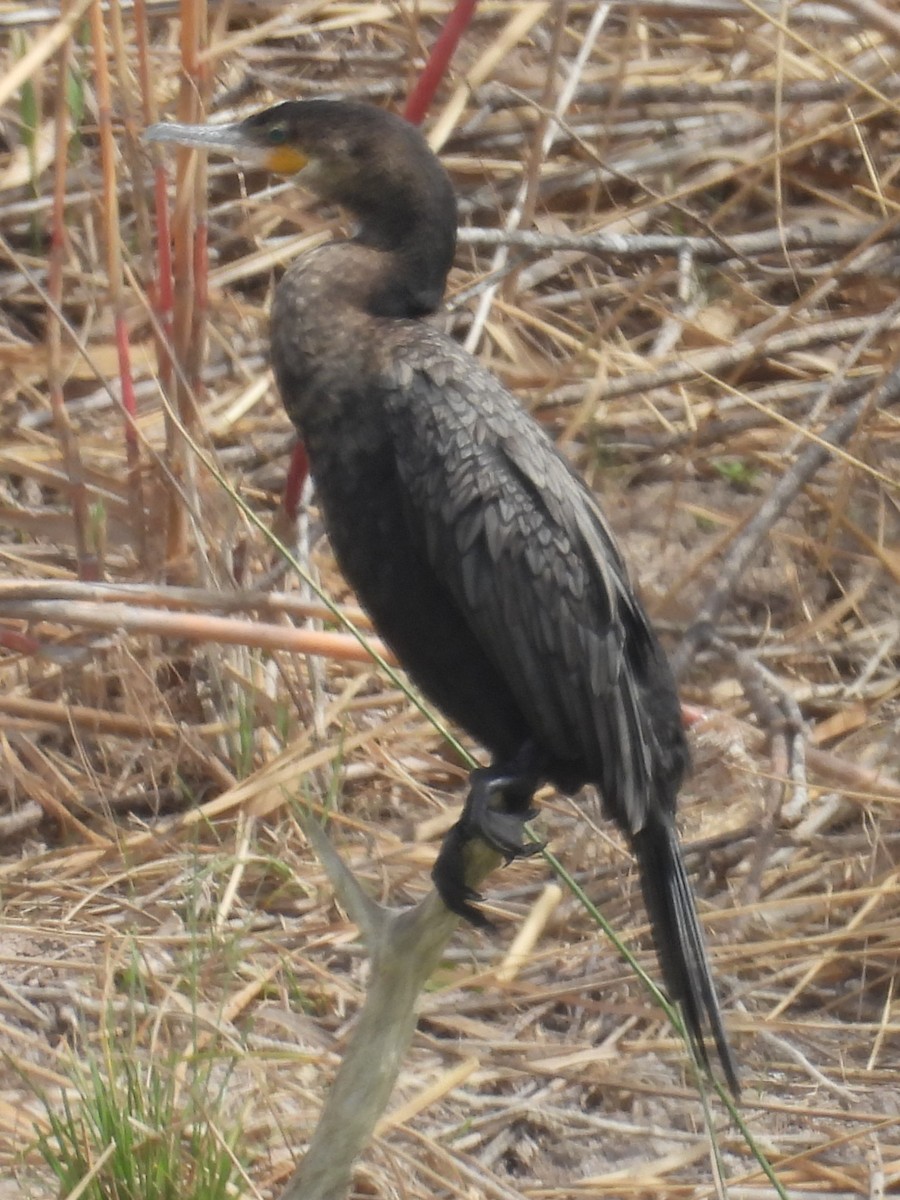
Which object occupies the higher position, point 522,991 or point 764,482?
point 764,482

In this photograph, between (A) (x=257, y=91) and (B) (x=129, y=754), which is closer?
(B) (x=129, y=754)

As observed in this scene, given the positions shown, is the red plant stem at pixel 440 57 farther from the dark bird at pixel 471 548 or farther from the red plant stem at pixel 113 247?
the red plant stem at pixel 113 247

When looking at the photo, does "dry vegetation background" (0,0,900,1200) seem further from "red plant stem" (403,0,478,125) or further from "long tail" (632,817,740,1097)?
"red plant stem" (403,0,478,125)

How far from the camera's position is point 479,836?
5.54ft

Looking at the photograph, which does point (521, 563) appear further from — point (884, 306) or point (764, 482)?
point (884, 306)

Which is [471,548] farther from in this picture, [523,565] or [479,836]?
[479,836]

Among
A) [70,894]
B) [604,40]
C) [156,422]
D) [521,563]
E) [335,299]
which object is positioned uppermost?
[604,40]

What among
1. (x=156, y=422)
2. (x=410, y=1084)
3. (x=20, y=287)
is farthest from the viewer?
(x=20, y=287)

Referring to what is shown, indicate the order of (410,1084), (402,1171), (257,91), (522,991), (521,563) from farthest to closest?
(257,91) → (522,991) → (410,1084) → (402,1171) → (521,563)

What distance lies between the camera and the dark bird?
5.82 feet

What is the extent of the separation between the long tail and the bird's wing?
0.19ft

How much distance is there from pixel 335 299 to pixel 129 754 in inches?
42.2

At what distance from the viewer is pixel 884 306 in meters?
3.31

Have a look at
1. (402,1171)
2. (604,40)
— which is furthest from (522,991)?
(604,40)
